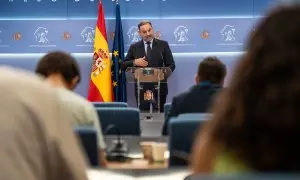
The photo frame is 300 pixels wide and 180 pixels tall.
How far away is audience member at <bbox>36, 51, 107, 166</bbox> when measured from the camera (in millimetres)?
3412

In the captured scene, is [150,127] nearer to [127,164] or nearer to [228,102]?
[127,164]

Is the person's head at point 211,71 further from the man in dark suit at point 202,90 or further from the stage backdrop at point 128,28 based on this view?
the stage backdrop at point 128,28

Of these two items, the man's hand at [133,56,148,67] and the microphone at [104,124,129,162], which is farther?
the man's hand at [133,56,148,67]

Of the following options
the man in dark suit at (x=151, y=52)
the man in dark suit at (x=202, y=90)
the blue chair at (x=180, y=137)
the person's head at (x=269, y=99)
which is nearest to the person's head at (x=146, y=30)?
the man in dark suit at (x=151, y=52)

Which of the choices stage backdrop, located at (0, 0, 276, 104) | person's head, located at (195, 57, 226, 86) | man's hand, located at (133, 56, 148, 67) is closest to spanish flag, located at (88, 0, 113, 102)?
stage backdrop, located at (0, 0, 276, 104)

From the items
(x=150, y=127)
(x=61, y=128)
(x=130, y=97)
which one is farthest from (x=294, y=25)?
(x=130, y=97)

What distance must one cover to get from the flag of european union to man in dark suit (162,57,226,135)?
471 centimetres

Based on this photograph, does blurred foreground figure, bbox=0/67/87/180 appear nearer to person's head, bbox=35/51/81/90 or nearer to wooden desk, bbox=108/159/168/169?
wooden desk, bbox=108/159/168/169

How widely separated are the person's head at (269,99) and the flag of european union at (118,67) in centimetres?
832

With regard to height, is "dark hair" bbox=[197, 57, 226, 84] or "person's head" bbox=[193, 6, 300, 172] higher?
"person's head" bbox=[193, 6, 300, 172]

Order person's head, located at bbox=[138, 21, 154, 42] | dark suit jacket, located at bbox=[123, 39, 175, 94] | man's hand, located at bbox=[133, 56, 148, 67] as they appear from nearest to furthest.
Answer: man's hand, located at bbox=[133, 56, 148, 67] < person's head, located at bbox=[138, 21, 154, 42] < dark suit jacket, located at bbox=[123, 39, 175, 94]

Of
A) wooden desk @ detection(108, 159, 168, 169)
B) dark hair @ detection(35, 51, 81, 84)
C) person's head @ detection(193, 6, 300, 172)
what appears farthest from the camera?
dark hair @ detection(35, 51, 81, 84)

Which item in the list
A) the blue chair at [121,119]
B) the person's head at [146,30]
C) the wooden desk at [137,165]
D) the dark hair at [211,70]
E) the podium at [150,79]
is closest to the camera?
the wooden desk at [137,165]

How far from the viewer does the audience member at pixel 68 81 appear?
3.41 m
